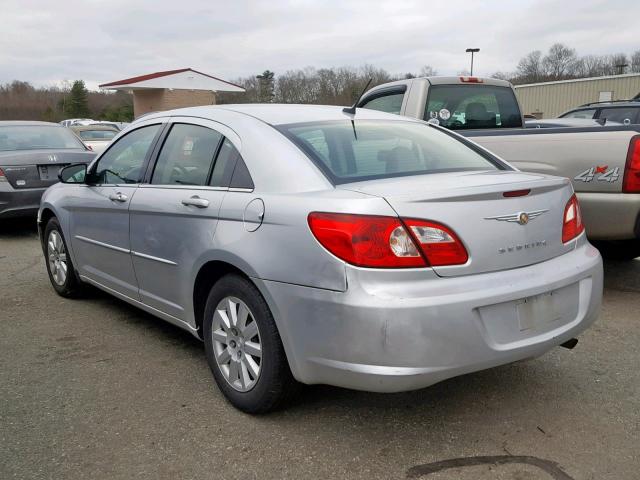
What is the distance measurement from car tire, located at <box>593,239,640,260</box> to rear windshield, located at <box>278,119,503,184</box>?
2.74m

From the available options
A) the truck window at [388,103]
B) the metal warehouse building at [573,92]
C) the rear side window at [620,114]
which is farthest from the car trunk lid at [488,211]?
the metal warehouse building at [573,92]

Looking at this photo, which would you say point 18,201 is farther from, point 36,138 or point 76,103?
point 76,103

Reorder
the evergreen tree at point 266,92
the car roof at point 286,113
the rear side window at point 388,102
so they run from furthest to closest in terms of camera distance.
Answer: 1. the evergreen tree at point 266,92
2. the rear side window at point 388,102
3. the car roof at point 286,113

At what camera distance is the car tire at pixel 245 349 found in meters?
2.83

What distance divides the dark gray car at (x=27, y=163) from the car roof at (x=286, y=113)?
198 inches

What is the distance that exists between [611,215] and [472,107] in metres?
2.61

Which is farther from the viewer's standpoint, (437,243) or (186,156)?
(186,156)

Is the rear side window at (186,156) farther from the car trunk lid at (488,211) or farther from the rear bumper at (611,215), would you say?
the rear bumper at (611,215)

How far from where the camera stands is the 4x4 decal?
14.8ft

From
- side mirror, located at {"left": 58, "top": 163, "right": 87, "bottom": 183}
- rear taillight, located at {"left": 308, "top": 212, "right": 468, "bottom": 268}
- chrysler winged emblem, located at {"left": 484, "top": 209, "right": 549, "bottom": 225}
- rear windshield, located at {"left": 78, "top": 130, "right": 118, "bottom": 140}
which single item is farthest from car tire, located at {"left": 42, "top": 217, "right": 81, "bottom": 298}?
rear windshield, located at {"left": 78, "top": 130, "right": 118, "bottom": 140}

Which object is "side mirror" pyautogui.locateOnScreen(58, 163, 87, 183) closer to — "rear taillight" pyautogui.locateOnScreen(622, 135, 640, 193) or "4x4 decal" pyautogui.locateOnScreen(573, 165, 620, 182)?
"4x4 decal" pyautogui.locateOnScreen(573, 165, 620, 182)

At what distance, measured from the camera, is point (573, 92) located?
3316cm

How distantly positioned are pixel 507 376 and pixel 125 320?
A: 282 cm

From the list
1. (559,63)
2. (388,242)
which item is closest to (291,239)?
(388,242)
